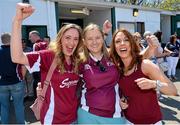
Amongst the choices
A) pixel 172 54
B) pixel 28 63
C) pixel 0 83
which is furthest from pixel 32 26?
pixel 28 63

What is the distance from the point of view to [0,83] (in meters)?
6.55

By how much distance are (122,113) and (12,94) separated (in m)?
3.78

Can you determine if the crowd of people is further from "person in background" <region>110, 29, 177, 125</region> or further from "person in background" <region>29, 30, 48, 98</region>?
"person in background" <region>29, 30, 48, 98</region>

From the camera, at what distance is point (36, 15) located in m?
11.0

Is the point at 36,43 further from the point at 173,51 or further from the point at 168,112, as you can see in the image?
the point at 173,51

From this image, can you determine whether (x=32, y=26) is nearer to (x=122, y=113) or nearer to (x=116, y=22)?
(x=116, y=22)

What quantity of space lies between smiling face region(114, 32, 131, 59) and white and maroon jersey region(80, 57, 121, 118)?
0.74ft

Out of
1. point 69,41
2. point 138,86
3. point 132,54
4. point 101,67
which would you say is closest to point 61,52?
point 69,41

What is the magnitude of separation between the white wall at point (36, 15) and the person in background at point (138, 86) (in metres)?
7.03

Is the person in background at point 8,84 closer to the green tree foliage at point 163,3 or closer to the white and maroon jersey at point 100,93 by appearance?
the white and maroon jersey at point 100,93

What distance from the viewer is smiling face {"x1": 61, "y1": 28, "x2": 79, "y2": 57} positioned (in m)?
3.34

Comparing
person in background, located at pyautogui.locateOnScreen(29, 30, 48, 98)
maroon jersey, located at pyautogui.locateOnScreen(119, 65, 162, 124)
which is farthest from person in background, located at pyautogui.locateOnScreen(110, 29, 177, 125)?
person in background, located at pyautogui.locateOnScreen(29, 30, 48, 98)

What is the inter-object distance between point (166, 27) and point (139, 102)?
751 inches

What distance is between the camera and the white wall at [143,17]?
49.8 feet
